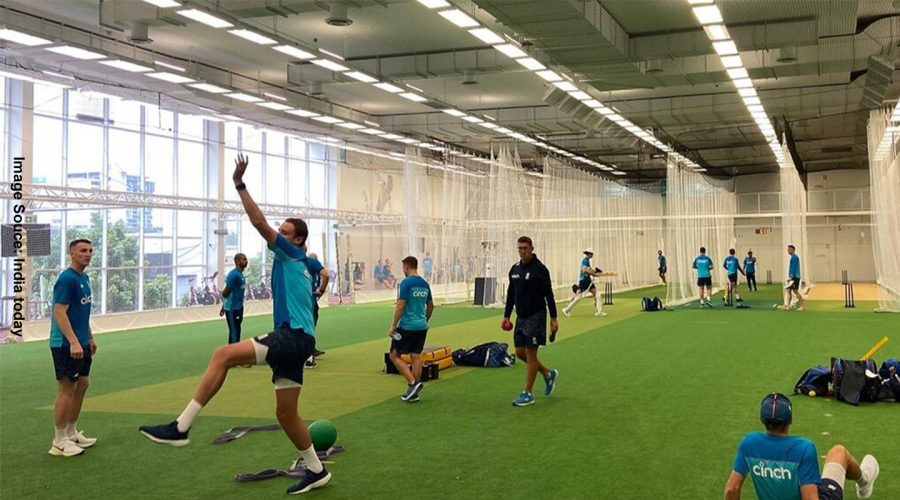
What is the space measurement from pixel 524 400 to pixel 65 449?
14.9ft

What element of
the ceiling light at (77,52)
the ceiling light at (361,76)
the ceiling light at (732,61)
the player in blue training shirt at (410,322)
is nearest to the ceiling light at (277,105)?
the ceiling light at (361,76)

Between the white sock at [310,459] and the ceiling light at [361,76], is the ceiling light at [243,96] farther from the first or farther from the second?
the white sock at [310,459]

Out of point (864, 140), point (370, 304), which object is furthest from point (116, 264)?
point (864, 140)

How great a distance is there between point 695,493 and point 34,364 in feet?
Result: 38.6

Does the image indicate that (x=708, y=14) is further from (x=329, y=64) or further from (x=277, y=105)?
(x=277, y=105)

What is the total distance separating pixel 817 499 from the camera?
12.3 ft

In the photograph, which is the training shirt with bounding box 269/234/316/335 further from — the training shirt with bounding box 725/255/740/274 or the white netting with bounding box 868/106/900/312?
the training shirt with bounding box 725/255/740/274

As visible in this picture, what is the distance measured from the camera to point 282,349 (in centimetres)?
497

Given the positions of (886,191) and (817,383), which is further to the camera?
(886,191)

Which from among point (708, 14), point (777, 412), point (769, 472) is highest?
point (708, 14)

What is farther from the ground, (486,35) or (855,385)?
(486,35)

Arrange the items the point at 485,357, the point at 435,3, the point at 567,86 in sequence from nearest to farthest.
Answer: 1. the point at 435,3
2. the point at 485,357
3. the point at 567,86

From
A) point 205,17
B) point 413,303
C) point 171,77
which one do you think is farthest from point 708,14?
point 171,77

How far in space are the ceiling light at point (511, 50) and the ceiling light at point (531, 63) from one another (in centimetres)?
29
